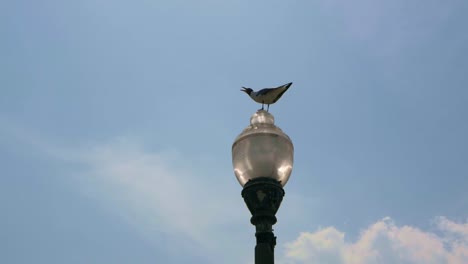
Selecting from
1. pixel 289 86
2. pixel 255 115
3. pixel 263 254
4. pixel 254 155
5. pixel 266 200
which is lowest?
pixel 263 254

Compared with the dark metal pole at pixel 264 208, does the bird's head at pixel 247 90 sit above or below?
above

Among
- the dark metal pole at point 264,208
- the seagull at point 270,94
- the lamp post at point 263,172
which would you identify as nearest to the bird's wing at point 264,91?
the seagull at point 270,94

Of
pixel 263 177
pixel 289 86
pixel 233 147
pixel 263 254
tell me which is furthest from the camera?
Result: pixel 289 86

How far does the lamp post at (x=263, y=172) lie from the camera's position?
586 centimetres

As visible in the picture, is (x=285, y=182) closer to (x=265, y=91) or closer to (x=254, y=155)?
(x=254, y=155)

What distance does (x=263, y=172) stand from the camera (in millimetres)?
6207

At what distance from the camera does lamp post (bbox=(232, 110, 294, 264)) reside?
5.86m

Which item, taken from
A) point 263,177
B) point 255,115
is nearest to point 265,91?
point 255,115

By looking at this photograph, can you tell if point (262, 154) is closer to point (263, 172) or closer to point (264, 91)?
point (263, 172)

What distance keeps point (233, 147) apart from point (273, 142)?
0.53m

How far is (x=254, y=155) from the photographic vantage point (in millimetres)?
6328

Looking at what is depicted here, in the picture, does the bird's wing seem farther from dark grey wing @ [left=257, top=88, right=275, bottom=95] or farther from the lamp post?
the lamp post

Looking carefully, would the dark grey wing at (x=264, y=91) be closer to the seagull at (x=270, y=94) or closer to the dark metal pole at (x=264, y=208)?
the seagull at (x=270, y=94)

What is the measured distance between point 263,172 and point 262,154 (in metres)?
0.21
